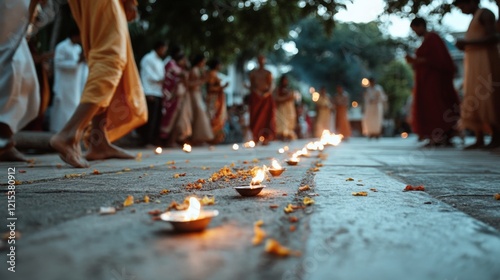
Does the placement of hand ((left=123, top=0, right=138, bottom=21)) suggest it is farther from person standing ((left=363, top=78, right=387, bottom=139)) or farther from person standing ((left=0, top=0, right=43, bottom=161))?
person standing ((left=363, top=78, right=387, bottom=139))

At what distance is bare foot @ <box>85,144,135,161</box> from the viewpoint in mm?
3619

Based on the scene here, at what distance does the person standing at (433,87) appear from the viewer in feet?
22.1

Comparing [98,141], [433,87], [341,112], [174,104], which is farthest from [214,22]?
[341,112]

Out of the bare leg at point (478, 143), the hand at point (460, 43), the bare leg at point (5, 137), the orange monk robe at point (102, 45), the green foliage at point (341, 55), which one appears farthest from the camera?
the green foliage at point (341, 55)

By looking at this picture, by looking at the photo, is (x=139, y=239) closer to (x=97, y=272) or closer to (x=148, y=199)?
(x=97, y=272)

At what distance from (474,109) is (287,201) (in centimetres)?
531

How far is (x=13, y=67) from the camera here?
2.82 m

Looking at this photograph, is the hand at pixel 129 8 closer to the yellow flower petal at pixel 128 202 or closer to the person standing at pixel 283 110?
the yellow flower petal at pixel 128 202

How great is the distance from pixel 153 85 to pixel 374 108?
30.6 ft

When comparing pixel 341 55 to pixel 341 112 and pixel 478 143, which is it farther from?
pixel 478 143

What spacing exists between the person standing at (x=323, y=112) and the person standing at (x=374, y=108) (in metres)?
1.94

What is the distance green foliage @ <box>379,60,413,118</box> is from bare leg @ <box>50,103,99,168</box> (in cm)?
2554

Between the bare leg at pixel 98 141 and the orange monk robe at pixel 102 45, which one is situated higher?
the orange monk robe at pixel 102 45

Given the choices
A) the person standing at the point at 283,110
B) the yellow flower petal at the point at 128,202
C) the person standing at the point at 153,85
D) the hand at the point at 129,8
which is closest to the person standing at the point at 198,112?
the person standing at the point at 153,85
